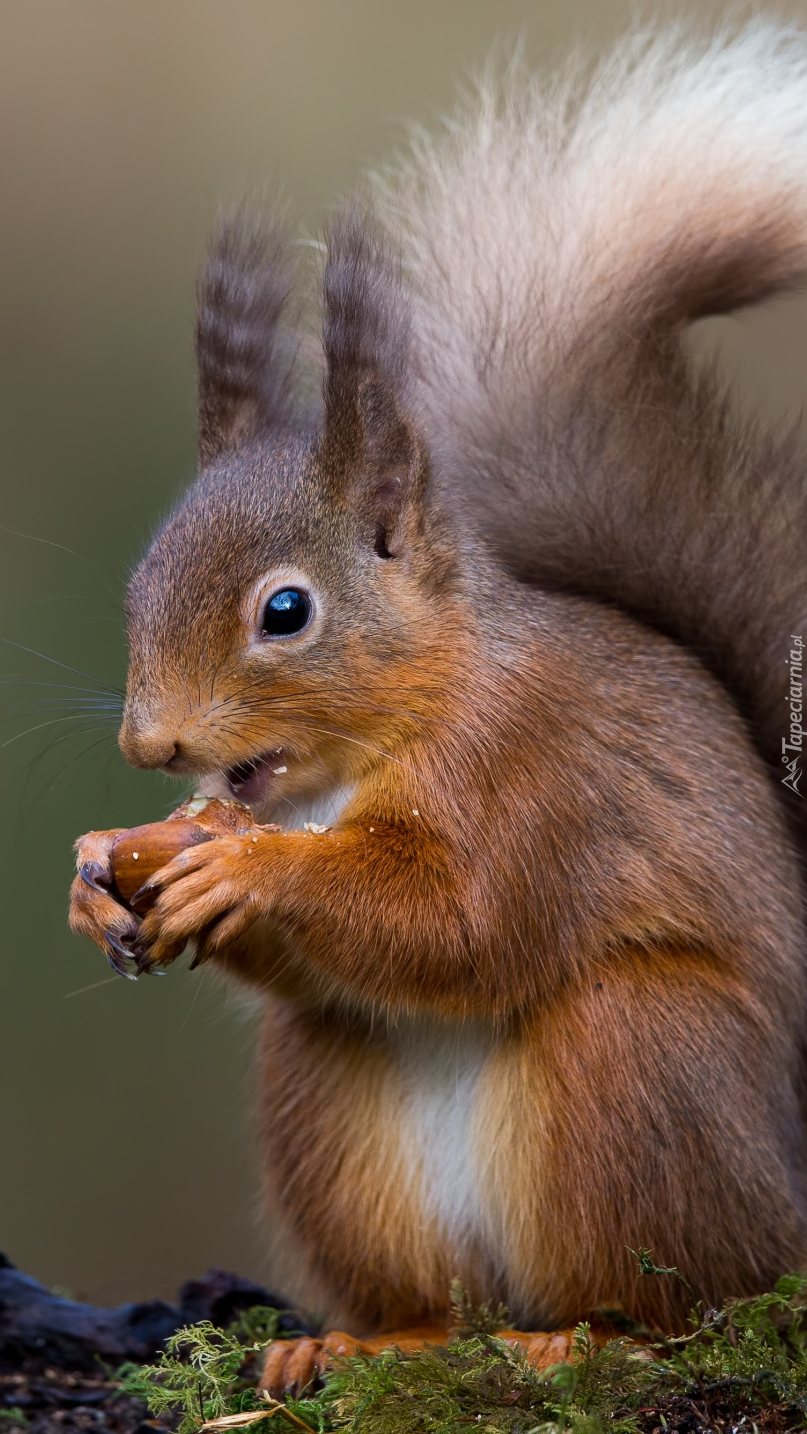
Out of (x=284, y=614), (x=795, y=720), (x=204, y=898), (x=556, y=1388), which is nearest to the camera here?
(x=556, y=1388)

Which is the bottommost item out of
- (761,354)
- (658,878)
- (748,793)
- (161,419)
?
(658,878)

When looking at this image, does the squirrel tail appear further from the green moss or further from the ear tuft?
the green moss

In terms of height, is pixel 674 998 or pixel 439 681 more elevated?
pixel 439 681

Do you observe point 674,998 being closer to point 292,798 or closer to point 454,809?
point 454,809

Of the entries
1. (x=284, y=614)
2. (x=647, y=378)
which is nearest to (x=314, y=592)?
(x=284, y=614)

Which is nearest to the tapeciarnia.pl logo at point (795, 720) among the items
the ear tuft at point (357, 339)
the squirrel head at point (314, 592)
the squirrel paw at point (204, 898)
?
the squirrel head at point (314, 592)

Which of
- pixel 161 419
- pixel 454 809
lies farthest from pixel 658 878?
pixel 161 419

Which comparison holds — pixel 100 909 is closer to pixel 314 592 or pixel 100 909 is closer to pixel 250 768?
pixel 250 768
